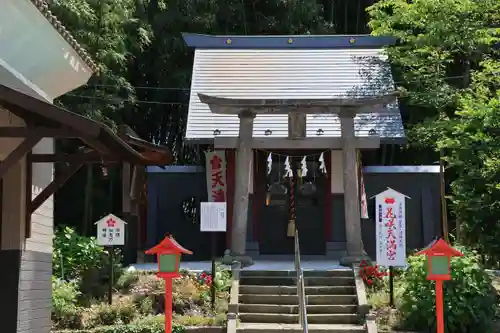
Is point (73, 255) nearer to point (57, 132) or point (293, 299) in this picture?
point (293, 299)

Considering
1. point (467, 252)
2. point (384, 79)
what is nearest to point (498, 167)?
point (467, 252)

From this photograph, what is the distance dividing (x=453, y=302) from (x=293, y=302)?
308 centimetres

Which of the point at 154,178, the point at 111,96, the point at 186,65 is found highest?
the point at 186,65

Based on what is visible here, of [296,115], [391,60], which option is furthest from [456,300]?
[391,60]

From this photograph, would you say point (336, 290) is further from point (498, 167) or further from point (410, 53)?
point (410, 53)

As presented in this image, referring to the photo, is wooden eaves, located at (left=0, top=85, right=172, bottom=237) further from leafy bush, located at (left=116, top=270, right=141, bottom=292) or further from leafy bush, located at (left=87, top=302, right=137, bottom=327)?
leafy bush, located at (left=116, top=270, right=141, bottom=292)

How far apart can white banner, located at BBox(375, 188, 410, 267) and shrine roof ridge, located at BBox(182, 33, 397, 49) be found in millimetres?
8278

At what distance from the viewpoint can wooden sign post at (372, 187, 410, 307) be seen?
13188 mm

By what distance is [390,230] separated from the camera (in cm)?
1344

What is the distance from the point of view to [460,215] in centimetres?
1481

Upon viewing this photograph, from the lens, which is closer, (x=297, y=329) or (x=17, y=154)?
(x=17, y=154)

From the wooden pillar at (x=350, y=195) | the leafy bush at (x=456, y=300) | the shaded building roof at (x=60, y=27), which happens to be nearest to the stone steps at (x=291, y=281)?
the wooden pillar at (x=350, y=195)

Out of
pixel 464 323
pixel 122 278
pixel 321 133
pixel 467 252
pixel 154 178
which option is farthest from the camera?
pixel 154 178

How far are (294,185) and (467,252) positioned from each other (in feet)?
19.8
